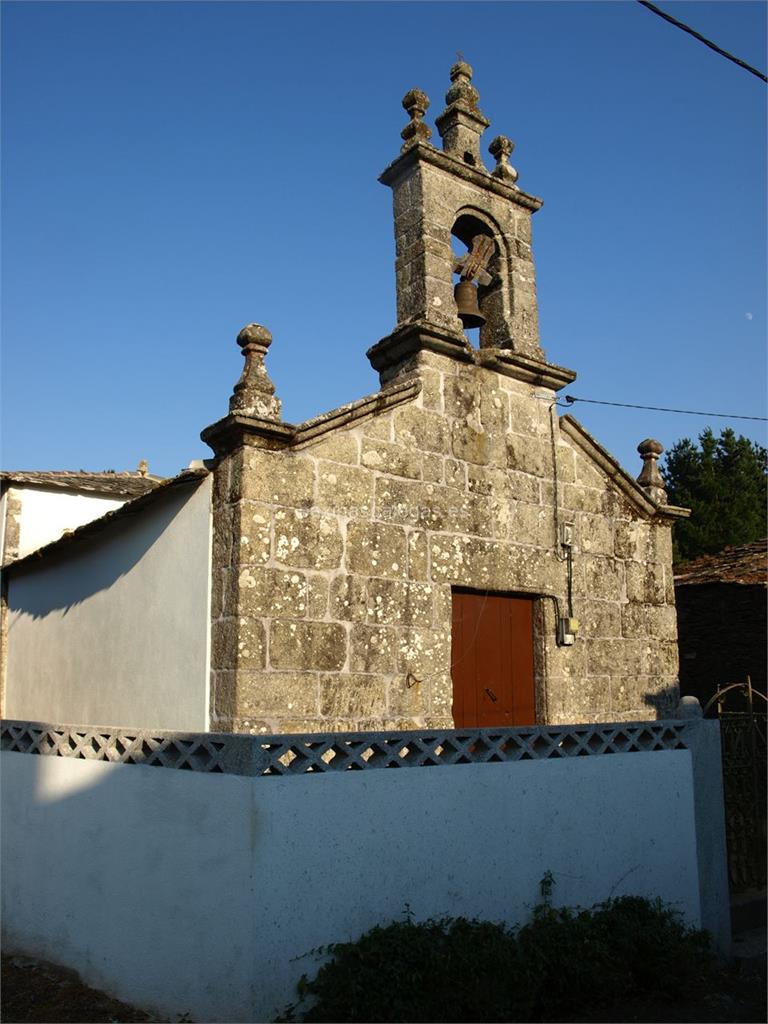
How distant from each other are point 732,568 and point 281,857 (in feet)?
41.2

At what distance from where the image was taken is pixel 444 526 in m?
7.49

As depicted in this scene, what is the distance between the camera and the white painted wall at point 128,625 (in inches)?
262

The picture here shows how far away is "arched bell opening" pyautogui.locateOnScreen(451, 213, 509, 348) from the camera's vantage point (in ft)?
28.0

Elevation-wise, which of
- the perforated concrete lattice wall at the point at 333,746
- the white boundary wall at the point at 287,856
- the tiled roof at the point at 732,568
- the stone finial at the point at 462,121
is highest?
the stone finial at the point at 462,121

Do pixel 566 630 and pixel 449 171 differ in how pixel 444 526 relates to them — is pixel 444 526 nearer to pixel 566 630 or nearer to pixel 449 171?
pixel 566 630

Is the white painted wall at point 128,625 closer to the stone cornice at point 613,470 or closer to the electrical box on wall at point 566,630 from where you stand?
the electrical box on wall at point 566,630

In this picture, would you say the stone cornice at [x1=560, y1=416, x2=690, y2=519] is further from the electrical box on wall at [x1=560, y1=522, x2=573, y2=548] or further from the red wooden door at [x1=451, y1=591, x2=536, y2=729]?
the red wooden door at [x1=451, y1=591, x2=536, y2=729]

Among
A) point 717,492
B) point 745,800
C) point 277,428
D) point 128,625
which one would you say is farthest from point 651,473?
point 717,492

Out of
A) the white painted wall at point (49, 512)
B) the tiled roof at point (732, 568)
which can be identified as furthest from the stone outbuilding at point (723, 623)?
the white painted wall at point (49, 512)

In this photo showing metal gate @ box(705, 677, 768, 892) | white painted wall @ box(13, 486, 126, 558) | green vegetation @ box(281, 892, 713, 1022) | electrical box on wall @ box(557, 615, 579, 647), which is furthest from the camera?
white painted wall @ box(13, 486, 126, 558)

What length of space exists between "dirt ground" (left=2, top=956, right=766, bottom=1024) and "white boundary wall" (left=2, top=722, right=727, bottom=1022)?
0.32 ft

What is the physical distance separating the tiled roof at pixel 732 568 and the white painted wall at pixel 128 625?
1004 cm

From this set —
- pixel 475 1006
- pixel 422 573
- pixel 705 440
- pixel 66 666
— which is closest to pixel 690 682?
pixel 422 573

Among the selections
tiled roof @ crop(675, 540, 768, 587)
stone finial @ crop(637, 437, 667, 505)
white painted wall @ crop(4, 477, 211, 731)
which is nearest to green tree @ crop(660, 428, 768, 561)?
tiled roof @ crop(675, 540, 768, 587)
